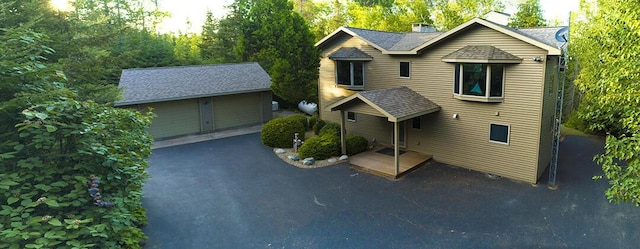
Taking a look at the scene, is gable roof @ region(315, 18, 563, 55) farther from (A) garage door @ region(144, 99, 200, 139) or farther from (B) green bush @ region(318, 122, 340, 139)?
(A) garage door @ region(144, 99, 200, 139)

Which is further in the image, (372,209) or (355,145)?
(355,145)

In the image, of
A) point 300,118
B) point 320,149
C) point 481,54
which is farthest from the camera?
point 300,118

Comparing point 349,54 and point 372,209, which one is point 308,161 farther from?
point 349,54

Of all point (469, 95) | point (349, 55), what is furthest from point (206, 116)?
point (469, 95)

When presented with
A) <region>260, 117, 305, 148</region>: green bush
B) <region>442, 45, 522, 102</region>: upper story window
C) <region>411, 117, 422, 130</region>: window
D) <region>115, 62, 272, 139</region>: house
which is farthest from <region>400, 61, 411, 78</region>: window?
<region>115, 62, 272, 139</region>: house

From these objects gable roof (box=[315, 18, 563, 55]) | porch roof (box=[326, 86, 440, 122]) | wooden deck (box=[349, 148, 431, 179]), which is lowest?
wooden deck (box=[349, 148, 431, 179])

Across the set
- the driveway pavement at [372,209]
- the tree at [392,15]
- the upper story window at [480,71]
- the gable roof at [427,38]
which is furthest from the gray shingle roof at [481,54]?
the tree at [392,15]

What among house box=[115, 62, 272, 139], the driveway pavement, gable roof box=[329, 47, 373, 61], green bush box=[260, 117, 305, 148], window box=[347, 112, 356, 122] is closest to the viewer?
the driveway pavement
